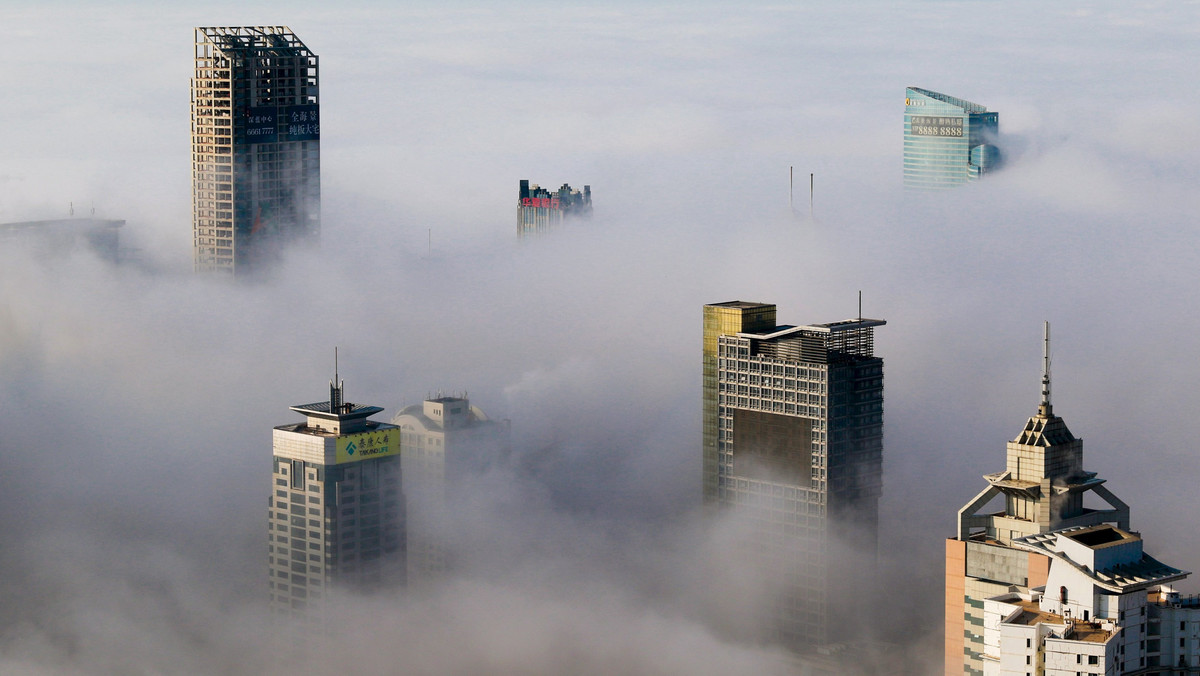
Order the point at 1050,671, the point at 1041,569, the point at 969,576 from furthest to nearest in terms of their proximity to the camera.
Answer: the point at 969,576 → the point at 1041,569 → the point at 1050,671

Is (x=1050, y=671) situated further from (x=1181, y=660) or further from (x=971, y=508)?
(x=971, y=508)

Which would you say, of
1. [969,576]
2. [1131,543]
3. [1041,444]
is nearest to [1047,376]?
[1041,444]

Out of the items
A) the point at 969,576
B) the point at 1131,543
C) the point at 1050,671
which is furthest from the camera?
the point at 969,576

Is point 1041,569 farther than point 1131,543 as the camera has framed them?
Yes

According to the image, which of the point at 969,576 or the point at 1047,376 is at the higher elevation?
the point at 1047,376

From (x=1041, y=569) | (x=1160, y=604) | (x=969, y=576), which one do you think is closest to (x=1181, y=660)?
(x=1160, y=604)

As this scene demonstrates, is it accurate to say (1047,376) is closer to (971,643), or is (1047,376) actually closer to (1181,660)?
(971,643)
